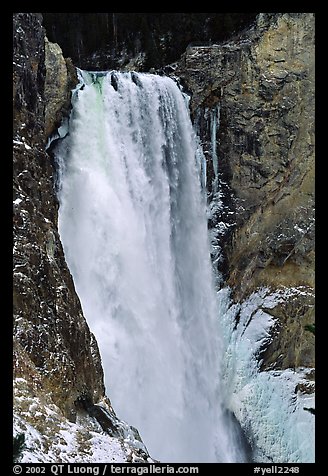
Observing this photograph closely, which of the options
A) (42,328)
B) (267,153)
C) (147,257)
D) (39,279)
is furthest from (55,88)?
(42,328)

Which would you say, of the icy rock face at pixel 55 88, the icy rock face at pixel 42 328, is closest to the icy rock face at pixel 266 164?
the icy rock face at pixel 55 88

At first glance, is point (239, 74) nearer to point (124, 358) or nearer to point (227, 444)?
point (124, 358)

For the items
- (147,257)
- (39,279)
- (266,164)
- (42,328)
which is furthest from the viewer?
(266,164)

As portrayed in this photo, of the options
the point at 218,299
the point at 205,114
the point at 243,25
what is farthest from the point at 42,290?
the point at 243,25

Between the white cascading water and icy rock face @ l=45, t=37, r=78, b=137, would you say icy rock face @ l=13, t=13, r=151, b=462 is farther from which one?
icy rock face @ l=45, t=37, r=78, b=137

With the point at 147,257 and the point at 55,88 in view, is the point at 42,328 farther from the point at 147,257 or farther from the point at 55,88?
the point at 55,88

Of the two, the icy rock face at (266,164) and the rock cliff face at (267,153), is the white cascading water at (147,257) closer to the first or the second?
the icy rock face at (266,164)
